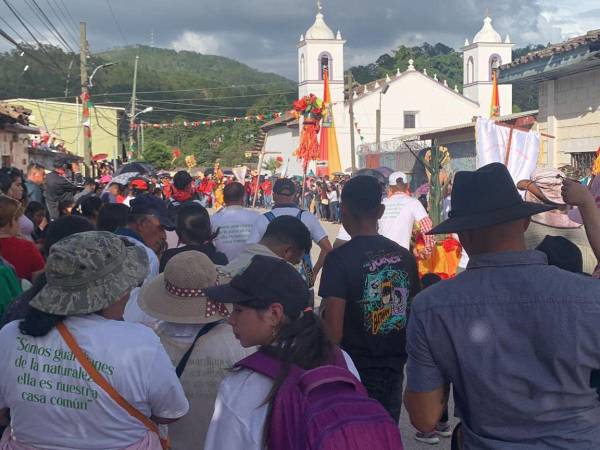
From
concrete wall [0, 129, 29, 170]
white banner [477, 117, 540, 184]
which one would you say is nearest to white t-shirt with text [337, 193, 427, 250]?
white banner [477, 117, 540, 184]

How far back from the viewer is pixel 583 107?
54.5 ft

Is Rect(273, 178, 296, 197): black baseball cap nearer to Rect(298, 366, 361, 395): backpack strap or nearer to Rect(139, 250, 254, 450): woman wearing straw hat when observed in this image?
Rect(139, 250, 254, 450): woman wearing straw hat

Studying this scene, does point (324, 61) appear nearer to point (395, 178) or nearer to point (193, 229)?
point (395, 178)

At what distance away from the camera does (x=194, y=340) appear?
2.74 meters

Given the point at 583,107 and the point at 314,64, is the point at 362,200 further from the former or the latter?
the point at 314,64

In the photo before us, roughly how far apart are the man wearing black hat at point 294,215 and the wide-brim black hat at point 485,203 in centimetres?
273

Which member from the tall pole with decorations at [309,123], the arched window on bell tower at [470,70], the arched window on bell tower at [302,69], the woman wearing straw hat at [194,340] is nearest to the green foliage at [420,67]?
the arched window on bell tower at [470,70]

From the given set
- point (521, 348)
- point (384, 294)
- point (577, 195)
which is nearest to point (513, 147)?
point (384, 294)

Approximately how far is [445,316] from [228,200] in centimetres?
419

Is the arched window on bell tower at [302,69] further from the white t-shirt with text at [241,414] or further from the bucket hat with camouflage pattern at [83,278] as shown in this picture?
the white t-shirt with text at [241,414]

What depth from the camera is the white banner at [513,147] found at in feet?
26.1

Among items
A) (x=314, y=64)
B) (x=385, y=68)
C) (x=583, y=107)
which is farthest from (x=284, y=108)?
(x=583, y=107)

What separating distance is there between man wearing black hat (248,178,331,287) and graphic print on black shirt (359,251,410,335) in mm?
1378

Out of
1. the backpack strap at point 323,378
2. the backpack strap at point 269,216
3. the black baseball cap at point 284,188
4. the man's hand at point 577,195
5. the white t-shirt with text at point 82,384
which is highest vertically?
the black baseball cap at point 284,188
